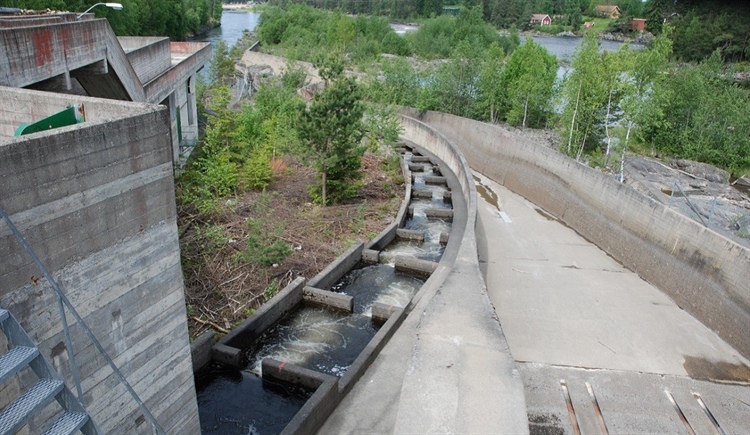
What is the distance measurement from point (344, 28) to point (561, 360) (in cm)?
5006

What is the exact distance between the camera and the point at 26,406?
11.4 ft

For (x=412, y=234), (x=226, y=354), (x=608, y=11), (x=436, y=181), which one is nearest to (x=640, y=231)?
(x=412, y=234)

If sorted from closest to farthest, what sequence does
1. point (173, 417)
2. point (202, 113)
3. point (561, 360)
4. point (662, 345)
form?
point (173, 417) → point (561, 360) → point (662, 345) → point (202, 113)

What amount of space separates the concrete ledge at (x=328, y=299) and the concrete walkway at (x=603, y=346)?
372 centimetres

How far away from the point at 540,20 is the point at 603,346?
9903 cm

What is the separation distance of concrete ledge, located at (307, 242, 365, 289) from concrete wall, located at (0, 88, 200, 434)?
692 centimetres

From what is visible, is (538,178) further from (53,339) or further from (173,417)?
(53,339)

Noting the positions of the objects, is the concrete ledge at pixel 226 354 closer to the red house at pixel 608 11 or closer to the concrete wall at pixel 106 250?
the concrete wall at pixel 106 250

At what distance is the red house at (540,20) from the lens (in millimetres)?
98625

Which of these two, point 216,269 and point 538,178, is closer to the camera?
point 216,269

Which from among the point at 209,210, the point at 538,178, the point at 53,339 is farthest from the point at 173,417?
the point at 538,178

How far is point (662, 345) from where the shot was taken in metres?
12.5

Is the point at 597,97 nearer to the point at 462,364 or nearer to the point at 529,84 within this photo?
the point at 529,84

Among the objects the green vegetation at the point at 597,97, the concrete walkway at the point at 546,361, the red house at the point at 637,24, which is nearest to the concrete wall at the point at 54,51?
the concrete walkway at the point at 546,361
